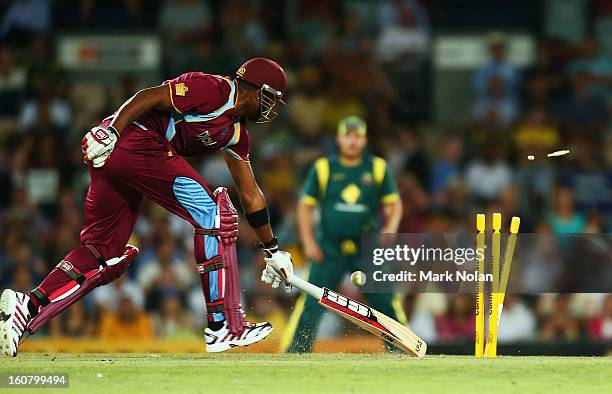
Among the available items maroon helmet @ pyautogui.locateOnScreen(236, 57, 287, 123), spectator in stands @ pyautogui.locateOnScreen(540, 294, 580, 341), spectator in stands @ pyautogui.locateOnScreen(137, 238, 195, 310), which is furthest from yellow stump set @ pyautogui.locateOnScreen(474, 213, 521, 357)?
spectator in stands @ pyautogui.locateOnScreen(137, 238, 195, 310)

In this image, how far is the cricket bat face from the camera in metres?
8.21

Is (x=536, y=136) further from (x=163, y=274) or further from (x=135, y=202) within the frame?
(x=135, y=202)

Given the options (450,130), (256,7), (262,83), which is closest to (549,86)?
(450,130)

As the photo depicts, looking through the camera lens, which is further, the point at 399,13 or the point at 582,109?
the point at 399,13

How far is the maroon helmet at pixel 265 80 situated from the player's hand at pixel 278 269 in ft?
2.84

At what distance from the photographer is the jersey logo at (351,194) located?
405 inches

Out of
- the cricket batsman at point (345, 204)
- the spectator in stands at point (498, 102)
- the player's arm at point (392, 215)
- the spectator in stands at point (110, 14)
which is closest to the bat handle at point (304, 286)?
the cricket batsman at point (345, 204)

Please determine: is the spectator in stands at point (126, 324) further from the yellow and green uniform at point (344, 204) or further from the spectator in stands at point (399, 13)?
the spectator in stands at point (399, 13)

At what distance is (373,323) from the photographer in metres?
8.28

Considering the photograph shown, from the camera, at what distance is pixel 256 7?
15484 millimetres

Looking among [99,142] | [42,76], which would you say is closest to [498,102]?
[42,76]

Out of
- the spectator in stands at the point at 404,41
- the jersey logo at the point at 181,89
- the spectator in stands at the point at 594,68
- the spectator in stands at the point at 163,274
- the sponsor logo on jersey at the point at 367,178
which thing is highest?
the jersey logo at the point at 181,89

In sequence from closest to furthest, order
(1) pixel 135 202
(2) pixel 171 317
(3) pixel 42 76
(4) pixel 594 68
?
(1) pixel 135 202, (2) pixel 171 317, (3) pixel 42 76, (4) pixel 594 68

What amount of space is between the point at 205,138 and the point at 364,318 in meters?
1.50
